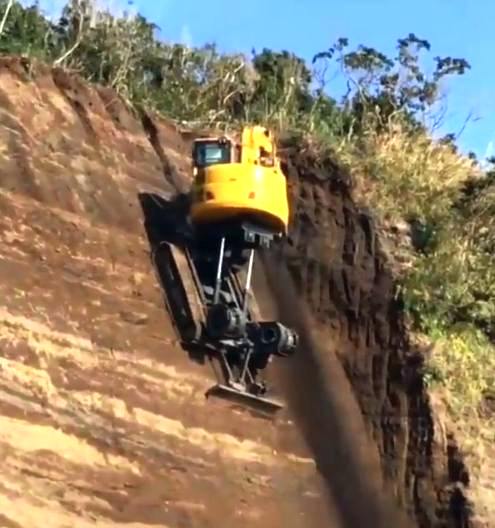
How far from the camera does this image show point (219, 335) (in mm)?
11875

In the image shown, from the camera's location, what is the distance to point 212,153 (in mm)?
12391

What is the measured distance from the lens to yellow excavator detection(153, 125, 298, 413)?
1189 centimetres

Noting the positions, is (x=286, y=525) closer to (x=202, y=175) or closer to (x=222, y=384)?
(x=222, y=384)

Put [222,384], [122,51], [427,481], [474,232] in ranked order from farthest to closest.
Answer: [474,232]
[122,51]
[427,481]
[222,384]

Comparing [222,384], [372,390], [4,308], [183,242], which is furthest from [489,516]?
[4,308]

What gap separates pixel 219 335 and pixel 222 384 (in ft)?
1.21

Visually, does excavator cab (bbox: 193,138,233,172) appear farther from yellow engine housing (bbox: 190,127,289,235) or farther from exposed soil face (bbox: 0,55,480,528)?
exposed soil face (bbox: 0,55,480,528)

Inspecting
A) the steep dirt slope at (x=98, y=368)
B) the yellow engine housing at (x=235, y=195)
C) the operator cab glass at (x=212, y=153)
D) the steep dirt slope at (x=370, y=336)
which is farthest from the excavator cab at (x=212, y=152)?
the steep dirt slope at (x=370, y=336)

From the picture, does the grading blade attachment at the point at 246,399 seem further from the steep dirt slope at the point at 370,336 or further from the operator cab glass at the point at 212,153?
the operator cab glass at the point at 212,153

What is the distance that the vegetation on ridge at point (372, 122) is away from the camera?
1326cm

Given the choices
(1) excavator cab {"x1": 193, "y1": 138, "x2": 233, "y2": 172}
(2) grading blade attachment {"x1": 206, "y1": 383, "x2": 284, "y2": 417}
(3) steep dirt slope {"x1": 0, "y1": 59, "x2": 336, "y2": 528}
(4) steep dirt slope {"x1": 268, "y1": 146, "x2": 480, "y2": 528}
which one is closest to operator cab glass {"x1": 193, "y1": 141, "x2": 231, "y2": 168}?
(1) excavator cab {"x1": 193, "y1": 138, "x2": 233, "y2": 172}

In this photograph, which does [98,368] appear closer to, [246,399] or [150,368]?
[150,368]

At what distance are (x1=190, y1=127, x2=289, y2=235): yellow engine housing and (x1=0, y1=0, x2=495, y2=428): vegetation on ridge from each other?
127 centimetres

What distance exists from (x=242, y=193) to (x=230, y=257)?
739 mm
